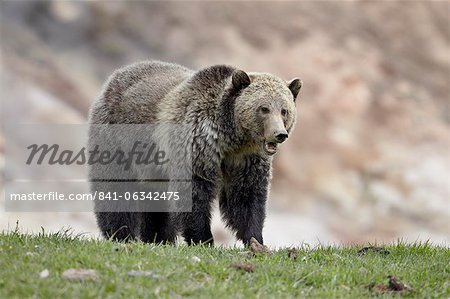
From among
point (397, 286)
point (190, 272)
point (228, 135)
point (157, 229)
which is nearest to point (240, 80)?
point (228, 135)

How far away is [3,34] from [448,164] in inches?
593

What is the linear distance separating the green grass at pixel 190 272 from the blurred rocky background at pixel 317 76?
1482 centimetres

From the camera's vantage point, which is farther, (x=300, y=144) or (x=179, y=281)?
(x=300, y=144)

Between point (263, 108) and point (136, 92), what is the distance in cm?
194

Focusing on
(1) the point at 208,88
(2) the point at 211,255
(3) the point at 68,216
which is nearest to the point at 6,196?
(3) the point at 68,216

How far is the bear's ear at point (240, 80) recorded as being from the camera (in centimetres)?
957

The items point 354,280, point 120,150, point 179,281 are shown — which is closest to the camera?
point 179,281

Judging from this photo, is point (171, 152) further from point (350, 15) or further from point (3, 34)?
point (350, 15)

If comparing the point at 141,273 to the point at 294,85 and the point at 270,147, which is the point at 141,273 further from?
the point at 294,85

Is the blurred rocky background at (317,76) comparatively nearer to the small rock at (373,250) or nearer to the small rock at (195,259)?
the small rock at (373,250)

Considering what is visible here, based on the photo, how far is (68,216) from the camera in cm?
2075

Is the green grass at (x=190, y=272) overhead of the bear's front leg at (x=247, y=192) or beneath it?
beneath

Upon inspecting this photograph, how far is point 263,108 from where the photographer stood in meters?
9.36

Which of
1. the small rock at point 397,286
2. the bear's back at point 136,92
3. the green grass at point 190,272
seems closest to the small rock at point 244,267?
the green grass at point 190,272
